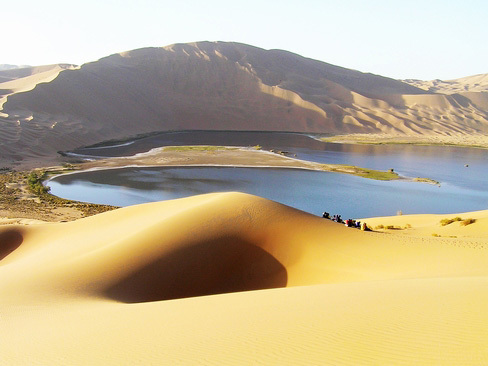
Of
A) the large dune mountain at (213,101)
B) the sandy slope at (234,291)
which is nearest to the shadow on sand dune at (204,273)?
the sandy slope at (234,291)

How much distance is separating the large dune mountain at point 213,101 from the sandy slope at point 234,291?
39.0 meters

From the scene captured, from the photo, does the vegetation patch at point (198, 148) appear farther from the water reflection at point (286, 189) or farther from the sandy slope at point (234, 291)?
the sandy slope at point (234, 291)

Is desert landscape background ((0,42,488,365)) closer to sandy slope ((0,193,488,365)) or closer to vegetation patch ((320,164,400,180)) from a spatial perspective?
sandy slope ((0,193,488,365))

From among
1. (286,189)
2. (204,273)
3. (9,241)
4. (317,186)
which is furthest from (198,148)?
(204,273)

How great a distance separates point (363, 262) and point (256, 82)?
8790 cm

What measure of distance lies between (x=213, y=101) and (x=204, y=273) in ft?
262

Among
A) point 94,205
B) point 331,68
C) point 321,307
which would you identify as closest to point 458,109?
point 331,68

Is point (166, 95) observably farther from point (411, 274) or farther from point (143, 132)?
point (411, 274)

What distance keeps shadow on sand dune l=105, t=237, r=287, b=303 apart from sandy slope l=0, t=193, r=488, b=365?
3cm

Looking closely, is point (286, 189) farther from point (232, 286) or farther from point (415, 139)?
point (415, 139)

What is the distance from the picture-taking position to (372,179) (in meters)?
35.9

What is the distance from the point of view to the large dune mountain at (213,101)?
189 ft

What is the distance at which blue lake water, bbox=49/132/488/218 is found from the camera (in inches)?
1049

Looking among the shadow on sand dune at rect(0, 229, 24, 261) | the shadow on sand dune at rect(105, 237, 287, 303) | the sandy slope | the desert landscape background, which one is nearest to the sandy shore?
the desert landscape background
